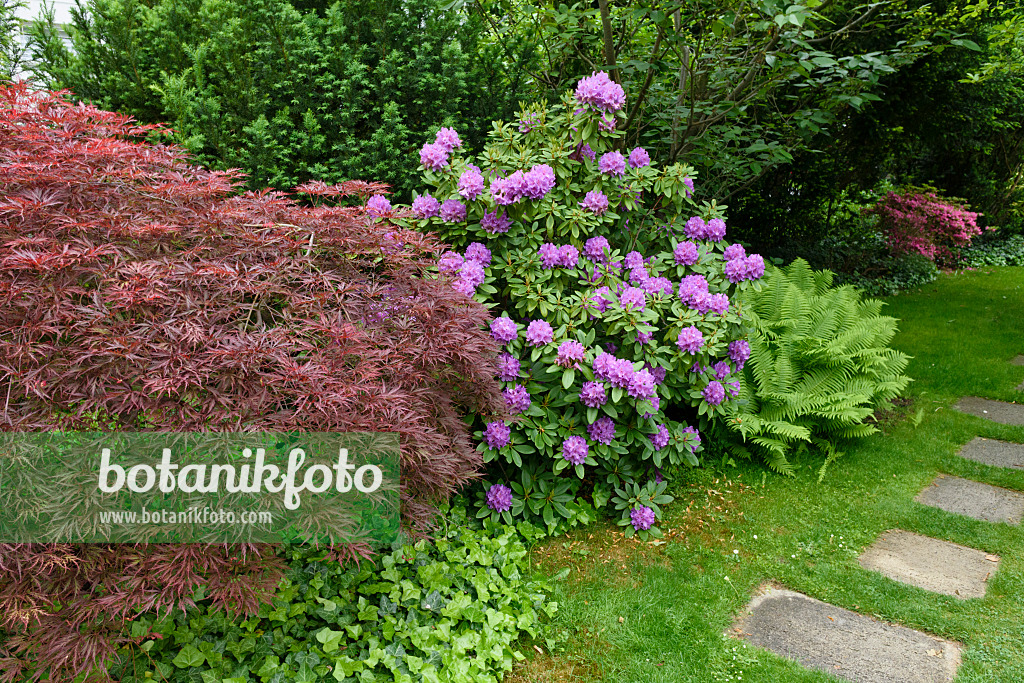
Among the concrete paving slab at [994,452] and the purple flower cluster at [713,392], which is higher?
the purple flower cluster at [713,392]

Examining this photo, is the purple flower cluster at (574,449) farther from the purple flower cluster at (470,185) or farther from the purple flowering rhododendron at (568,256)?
the purple flower cluster at (470,185)

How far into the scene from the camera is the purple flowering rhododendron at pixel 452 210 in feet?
10.5

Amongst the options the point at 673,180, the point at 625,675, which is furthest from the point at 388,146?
the point at 625,675

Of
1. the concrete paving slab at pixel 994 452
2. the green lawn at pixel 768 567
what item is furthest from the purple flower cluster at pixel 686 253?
the concrete paving slab at pixel 994 452

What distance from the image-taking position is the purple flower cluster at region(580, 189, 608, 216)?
3219 mm

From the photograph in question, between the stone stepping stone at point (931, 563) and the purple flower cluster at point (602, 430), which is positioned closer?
the stone stepping stone at point (931, 563)

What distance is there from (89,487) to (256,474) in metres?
0.41

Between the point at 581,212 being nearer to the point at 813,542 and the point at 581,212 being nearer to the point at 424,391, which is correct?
the point at 424,391

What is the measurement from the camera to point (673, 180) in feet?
11.1

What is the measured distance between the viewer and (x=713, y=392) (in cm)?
341

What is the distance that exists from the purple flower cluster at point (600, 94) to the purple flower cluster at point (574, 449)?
63.3 inches

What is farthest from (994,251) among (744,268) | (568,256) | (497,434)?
(497,434)

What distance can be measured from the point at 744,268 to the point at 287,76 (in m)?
2.83

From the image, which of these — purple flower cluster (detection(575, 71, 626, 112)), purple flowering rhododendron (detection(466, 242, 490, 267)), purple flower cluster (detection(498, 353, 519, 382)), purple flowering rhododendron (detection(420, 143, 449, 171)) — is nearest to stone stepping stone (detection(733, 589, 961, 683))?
purple flower cluster (detection(498, 353, 519, 382))
